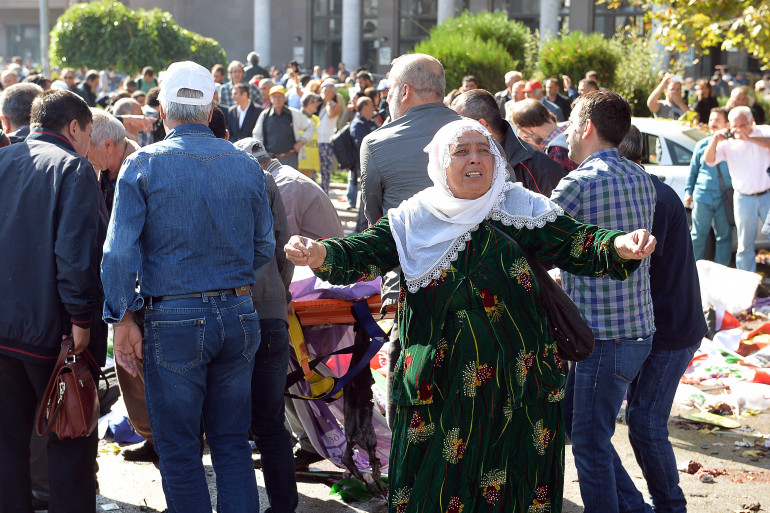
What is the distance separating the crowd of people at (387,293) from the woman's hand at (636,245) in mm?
15

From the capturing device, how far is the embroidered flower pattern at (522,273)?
356 centimetres

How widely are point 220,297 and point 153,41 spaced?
2322 cm

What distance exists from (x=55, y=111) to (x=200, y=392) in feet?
4.61

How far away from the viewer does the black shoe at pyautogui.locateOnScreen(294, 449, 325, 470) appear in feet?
17.7

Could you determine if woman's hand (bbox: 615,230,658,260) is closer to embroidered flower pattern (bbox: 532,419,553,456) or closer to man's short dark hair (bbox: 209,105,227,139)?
embroidered flower pattern (bbox: 532,419,553,456)

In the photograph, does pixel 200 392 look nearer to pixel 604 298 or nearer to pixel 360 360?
pixel 360 360

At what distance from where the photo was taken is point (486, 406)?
3.49 m

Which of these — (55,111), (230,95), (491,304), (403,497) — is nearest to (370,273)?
(491,304)

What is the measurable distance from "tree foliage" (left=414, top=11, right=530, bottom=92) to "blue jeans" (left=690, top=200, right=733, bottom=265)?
9566mm

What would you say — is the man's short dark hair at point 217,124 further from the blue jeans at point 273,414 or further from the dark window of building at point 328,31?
the dark window of building at point 328,31

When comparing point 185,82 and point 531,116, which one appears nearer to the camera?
point 185,82

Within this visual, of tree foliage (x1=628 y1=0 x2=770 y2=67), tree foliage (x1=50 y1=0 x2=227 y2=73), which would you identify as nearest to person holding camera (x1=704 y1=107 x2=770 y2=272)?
tree foliage (x1=628 y1=0 x2=770 y2=67)

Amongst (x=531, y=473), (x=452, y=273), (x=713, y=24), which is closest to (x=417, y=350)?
(x=452, y=273)

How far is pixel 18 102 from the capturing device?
15.9 ft
